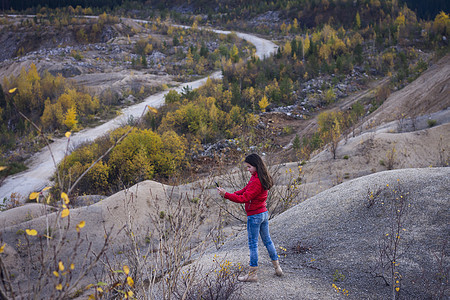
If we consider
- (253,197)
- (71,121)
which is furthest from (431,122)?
(71,121)

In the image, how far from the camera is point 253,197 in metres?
4.00

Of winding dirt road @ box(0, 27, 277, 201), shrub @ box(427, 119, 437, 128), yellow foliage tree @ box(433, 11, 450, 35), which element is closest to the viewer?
shrub @ box(427, 119, 437, 128)

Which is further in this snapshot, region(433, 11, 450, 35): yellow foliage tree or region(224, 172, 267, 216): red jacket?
region(433, 11, 450, 35): yellow foliage tree

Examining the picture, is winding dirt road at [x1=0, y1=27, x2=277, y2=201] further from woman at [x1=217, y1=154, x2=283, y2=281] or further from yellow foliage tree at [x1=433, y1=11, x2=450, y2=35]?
yellow foliage tree at [x1=433, y1=11, x2=450, y2=35]

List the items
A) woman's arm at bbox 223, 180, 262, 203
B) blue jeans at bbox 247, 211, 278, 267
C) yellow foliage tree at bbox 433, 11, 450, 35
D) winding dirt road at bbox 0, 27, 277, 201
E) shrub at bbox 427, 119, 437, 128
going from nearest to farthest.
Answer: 1. woman's arm at bbox 223, 180, 262, 203
2. blue jeans at bbox 247, 211, 278, 267
3. shrub at bbox 427, 119, 437, 128
4. winding dirt road at bbox 0, 27, 277, 201
5. yellow foliage tree at bbox 433, 11, 450, 35

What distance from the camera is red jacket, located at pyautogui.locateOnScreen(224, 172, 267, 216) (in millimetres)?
3969

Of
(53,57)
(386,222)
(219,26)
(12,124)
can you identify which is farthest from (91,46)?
(386,222)

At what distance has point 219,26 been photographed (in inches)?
2136

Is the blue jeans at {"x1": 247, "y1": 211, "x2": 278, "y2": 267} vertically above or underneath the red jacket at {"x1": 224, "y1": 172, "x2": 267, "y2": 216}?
underneath

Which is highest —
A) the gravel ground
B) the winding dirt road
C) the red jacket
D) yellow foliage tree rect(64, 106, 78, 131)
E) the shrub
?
the red jacket

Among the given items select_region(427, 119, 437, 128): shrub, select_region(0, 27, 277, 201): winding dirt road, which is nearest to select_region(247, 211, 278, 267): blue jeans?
select_region(0, 27, 277, 201): winding dirt road

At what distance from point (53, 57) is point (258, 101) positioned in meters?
22.8

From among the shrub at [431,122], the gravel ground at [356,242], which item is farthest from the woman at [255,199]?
the shrub at [431,122]

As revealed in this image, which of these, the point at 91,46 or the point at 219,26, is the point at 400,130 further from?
the point at 219,26
